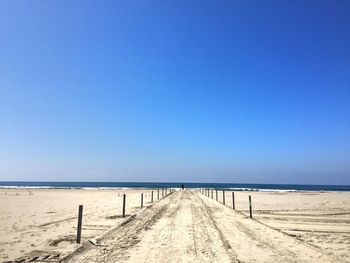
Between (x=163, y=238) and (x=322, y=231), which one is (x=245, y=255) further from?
(x=322, y=231)

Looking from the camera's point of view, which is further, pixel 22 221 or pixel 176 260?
pixel 22 221

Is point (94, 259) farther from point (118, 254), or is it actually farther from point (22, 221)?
point (22, 221)

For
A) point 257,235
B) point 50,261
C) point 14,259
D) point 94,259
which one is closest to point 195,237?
point 257,235

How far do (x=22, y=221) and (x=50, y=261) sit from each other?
1042 cm

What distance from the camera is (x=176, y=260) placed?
812 centimetres

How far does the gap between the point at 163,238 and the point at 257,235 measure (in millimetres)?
3886

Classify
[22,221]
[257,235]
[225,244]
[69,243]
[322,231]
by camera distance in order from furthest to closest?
[22,221] < [322,231] < [257,235] < [69,243] < [225,244]

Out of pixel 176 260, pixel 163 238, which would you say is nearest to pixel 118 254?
pixel 176 260

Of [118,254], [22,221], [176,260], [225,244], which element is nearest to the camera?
[176,260]

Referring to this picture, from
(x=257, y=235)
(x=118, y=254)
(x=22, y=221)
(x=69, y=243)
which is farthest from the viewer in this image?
(x=22, y=221)

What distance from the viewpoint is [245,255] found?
888cm

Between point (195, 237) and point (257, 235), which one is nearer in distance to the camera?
point (195, 237)

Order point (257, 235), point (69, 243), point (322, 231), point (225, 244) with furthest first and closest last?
1. point (322, 231)
2. point (257, 235)
3. point (69, 243)
4. point (225, 244)

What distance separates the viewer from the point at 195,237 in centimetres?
1150
